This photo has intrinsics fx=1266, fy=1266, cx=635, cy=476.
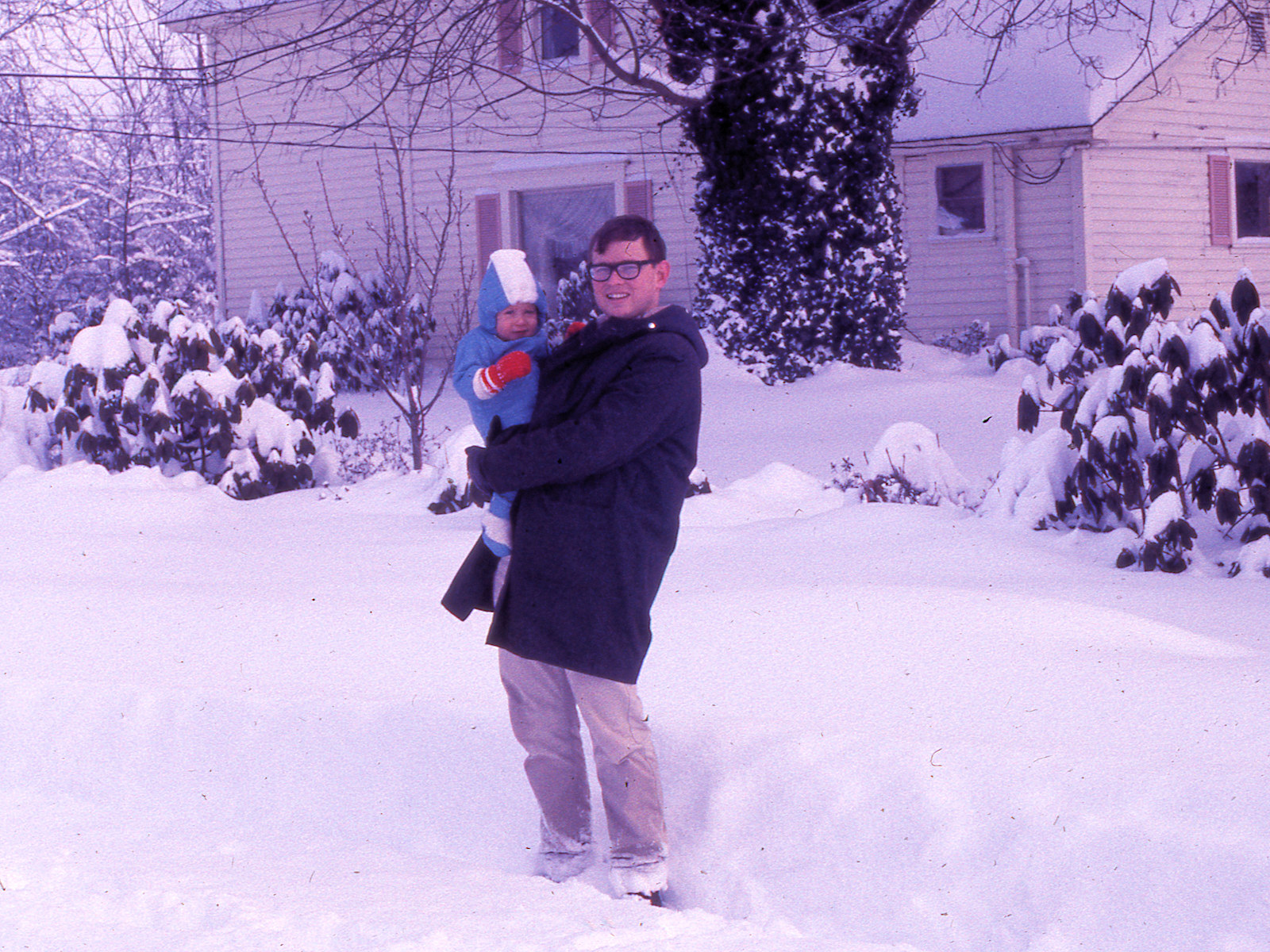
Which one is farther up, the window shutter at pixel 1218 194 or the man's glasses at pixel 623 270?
the window shutter at pixel 1218 194

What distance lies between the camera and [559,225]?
1733 centimetres

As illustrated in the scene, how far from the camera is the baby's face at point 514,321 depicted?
3.10 meters

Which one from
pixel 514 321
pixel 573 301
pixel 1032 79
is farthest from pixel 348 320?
pixel 514 321

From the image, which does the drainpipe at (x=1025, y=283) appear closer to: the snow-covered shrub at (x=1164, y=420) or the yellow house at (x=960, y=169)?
the yellow house at (x=960, y=169)

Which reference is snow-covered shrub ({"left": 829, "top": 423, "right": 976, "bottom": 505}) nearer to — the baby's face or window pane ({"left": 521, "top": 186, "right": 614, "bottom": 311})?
the baby's face

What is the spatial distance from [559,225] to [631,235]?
48.0 ft

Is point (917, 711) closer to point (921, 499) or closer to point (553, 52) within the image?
point (921, 499)

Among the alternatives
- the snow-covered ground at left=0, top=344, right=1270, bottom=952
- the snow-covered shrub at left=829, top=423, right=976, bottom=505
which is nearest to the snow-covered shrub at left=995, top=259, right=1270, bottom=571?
the snow-covered ground at left=0, top=344, right=1270, bottom=952

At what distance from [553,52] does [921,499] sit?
11.4 metres

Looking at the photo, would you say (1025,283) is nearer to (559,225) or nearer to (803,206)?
(803,206)

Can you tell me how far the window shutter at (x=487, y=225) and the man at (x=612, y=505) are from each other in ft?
47.8

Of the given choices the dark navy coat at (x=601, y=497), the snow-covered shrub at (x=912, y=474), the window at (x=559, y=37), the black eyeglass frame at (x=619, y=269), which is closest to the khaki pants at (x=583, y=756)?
the dark navy coat at (x=601, y=497)

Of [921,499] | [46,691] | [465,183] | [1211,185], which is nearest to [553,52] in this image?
[465,183]

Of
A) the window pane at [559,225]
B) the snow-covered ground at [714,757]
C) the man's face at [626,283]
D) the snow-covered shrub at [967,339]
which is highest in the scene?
the window pane at [559,225]
